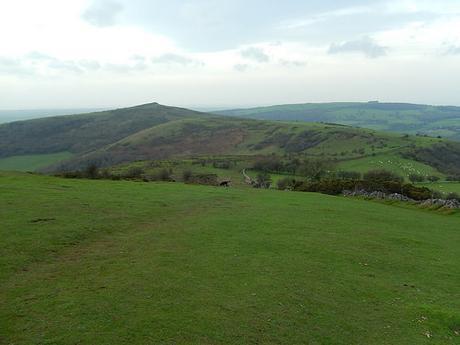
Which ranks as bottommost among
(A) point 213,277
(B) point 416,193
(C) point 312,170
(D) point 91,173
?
(C) point 312,170

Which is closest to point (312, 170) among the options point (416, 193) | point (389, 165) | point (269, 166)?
point (269, 166)

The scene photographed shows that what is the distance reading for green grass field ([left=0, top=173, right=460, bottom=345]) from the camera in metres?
14.0

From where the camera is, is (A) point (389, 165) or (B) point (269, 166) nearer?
(B) point (269, 166)

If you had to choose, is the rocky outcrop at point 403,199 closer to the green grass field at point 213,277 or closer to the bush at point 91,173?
the green grass field at point 213,277

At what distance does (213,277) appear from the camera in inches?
733

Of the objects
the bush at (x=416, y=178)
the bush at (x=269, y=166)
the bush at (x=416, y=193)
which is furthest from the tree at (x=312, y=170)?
the bush at (x=416, y=193)

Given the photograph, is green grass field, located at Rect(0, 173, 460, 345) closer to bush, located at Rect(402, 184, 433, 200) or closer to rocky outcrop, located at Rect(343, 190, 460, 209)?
rocky outcrop, located at Rect(343, 190, 460, 209)

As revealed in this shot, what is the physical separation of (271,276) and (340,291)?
3.09 meters

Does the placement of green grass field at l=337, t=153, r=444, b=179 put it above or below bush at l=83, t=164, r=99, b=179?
below

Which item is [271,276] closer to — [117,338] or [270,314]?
[270,314]

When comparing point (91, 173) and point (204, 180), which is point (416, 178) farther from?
point (91, 173)

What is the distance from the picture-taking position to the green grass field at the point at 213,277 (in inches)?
551

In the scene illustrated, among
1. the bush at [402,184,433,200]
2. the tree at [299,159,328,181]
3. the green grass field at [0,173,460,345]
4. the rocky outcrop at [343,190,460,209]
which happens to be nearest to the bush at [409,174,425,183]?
the tree at [299,159,328,181]

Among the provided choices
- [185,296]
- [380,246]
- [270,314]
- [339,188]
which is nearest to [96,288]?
[185,296]
